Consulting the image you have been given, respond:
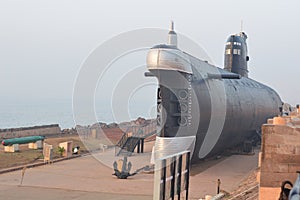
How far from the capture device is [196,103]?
A: 1647 centimetres

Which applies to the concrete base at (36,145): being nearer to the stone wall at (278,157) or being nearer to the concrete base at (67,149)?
the concrete base at (67,149)

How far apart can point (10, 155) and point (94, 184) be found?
9516mm

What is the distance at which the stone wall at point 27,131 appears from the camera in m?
34.4

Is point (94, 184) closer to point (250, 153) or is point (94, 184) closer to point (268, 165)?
point (268, 165)

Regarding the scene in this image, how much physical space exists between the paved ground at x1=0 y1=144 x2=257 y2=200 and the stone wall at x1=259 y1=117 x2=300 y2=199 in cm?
675

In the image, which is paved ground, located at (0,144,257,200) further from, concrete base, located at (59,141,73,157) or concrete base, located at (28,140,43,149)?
concrete base, located at (28,140,43,149)

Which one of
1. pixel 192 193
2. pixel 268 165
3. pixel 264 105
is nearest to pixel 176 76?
pixel 192 193

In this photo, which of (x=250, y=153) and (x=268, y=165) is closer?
(x=268, y=165)

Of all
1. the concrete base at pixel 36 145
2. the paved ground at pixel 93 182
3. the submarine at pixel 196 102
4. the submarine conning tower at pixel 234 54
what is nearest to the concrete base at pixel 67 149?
the paved ground at pixel 93 182

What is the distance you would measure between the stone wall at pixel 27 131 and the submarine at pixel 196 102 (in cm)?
1935

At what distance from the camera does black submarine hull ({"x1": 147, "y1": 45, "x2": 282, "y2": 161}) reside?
1529 cm

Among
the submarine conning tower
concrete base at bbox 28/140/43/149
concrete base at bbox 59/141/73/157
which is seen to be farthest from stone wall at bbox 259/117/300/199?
the submarine conning tower

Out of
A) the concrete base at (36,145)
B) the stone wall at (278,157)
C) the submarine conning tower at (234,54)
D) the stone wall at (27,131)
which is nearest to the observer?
the stone wall at (278,157)

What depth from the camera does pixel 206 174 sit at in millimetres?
17531
